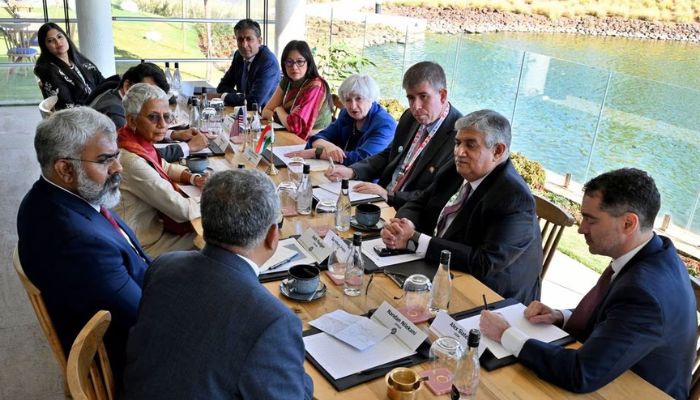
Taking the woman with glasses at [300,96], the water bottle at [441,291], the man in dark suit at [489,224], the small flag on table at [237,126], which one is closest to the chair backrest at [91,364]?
the water bottle at [441,291]

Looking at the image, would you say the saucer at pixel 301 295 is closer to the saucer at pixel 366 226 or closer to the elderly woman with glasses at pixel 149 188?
the saucer at pixel 366 226

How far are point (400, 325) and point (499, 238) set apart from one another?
0.64m

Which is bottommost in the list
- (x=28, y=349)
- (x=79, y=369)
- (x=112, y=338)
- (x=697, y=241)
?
(x=28, y=349)

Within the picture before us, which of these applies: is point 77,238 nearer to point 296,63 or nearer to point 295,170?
point 295,170

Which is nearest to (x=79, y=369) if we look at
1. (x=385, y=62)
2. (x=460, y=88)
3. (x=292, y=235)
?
(x=292, y=235)

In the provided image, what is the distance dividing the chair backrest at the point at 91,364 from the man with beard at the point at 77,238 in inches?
6.5

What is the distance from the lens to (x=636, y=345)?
5.04 ft

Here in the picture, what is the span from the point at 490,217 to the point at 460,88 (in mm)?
4306

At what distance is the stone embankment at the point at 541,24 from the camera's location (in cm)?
782

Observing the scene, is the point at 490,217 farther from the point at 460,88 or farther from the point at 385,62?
the point at 385,62

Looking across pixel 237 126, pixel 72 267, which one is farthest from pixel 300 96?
pixel 72 267

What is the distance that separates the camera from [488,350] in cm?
170

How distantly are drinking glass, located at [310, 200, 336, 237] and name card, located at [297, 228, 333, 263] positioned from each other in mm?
112

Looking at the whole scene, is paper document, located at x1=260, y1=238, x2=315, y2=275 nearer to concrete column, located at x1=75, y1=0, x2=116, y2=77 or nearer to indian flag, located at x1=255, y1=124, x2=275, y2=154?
indian flag, located at x1=255, y1=124, x2=275, y2=154
